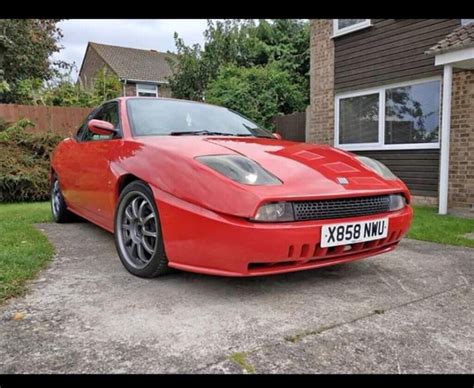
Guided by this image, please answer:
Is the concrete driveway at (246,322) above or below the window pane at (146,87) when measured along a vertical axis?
below

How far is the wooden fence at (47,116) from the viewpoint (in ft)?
30.5

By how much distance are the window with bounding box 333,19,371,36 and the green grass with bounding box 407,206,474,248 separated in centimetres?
414

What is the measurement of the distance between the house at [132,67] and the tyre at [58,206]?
62.4 ft

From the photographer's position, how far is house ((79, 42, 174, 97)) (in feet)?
81.2

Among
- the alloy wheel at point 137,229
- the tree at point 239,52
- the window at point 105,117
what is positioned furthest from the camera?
the tree at point 239,52

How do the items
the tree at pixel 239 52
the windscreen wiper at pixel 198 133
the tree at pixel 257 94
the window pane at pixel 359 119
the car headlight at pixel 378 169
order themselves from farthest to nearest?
the tree at pixel 239 52, the tree at pixel 257 94, the window pane at pixel 359 119, the windscreen wiper at pixel 198 133, the car headlight at pixel 378 169

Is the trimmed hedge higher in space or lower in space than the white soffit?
lower

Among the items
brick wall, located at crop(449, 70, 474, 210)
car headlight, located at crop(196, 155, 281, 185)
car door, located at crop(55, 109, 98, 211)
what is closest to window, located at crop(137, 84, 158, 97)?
brick wall, located at crop(449, 70, 474, 210)

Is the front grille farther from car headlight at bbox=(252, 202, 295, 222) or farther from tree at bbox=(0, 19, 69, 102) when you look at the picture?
tree at bbox=(0, 19, 69, 102)

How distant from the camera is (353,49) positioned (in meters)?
8.68

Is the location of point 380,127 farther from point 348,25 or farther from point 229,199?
point 229,199

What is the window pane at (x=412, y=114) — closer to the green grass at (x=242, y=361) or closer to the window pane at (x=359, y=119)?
the window pane at (x=359, y=119)

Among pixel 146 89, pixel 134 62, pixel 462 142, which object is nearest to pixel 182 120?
pixel 462 142

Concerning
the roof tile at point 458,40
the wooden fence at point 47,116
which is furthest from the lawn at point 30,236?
the wooden fence at point 47,116
